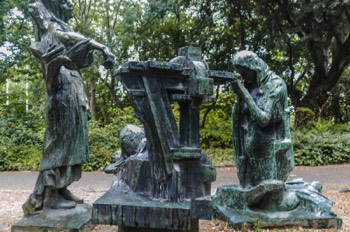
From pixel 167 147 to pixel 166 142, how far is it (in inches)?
1.6

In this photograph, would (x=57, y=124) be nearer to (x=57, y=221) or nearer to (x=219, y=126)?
(x=57, y=221)

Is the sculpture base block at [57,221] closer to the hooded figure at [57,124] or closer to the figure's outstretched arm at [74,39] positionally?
the hooded figure at [57,124]

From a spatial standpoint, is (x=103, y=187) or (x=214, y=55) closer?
(x=103, y=187)

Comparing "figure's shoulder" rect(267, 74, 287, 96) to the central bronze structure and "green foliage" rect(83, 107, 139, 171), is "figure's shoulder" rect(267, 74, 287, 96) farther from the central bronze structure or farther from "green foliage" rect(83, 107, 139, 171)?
"green foliage" rect(83, 107, 139, 171)

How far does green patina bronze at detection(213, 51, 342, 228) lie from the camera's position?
14.7ft

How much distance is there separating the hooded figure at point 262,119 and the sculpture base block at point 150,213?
1.69 m

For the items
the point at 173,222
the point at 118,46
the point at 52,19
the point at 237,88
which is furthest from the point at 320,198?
the point at 118,46

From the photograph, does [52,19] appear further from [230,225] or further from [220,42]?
[220,42]

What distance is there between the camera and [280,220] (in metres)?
4.48

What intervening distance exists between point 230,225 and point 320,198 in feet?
3.95

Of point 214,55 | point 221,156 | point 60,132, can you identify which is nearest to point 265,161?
point 60,132

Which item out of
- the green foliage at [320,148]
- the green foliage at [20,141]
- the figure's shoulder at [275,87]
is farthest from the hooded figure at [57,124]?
the green foliage at [320,148]

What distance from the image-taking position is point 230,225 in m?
4.48

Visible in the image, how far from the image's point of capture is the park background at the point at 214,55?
38.5 ft
